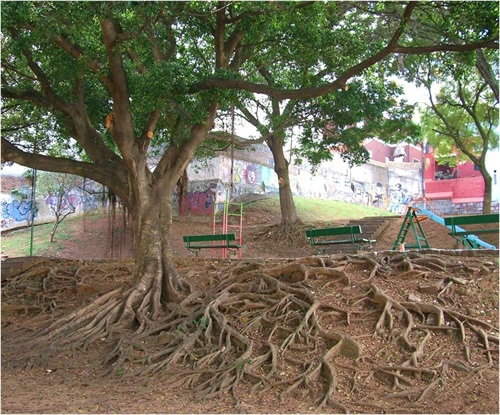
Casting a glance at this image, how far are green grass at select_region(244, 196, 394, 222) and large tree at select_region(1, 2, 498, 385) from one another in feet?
39.2

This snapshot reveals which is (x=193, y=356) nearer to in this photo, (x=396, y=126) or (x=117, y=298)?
(x=117, y=298)

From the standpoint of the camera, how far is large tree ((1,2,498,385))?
8.08 meters

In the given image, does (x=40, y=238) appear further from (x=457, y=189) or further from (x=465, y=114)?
(x=457, y=189)

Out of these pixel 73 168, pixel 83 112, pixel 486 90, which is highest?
pixel 486 90

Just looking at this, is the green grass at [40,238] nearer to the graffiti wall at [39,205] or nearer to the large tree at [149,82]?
the graffiti wall at [39,205]

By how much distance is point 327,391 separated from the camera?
19.8ft

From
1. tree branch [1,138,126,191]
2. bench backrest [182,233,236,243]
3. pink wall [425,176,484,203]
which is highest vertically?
pink wall [425,176,484,203]

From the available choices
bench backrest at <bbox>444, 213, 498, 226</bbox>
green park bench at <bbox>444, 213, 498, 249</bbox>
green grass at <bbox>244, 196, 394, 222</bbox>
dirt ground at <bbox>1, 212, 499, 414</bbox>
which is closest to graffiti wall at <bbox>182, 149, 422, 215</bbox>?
green grass at <bbox>244, 196, 394, 222</bbox>

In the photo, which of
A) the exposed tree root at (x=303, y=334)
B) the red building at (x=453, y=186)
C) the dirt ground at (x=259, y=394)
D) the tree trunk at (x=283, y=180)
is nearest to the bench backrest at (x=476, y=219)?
the dirt ground at (x=259, y=394)

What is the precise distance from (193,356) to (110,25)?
5748mm

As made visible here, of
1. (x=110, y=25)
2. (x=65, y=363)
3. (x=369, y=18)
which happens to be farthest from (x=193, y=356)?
(x=369, y=18)

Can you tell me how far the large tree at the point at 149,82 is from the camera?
808 cm

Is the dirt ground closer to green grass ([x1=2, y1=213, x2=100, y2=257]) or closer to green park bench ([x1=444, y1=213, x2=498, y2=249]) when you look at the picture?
green park bench ([x1=444, y1=213, x2=498, y2=249])

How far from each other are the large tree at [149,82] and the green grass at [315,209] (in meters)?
11.9
